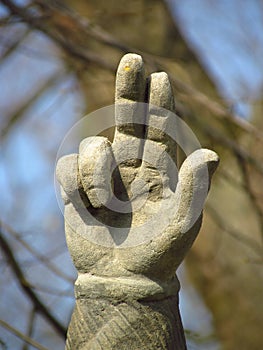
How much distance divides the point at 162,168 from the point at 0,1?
47.5 inches

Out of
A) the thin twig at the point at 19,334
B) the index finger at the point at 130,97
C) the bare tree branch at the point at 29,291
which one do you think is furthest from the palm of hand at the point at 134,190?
the bare tree branch at the point at 29,291

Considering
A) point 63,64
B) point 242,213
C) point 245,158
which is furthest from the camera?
point 242,213

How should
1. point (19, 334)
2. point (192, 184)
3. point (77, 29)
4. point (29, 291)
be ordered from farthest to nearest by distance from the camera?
point (77, 29) → point (29, 291) → point (19, 334) → point (192, 184)

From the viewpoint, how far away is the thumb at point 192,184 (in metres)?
1.24

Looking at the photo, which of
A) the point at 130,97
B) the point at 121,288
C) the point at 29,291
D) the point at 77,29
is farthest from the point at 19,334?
the point at 77,29

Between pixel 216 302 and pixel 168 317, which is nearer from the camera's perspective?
pixel 168 317

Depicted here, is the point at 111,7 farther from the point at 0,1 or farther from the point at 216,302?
the point at 216,302

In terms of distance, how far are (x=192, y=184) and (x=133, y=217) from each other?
121mm

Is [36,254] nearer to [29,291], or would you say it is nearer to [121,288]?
[29,291]

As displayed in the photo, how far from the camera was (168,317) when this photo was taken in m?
1.28

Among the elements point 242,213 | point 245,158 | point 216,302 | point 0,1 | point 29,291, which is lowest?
point 216,302

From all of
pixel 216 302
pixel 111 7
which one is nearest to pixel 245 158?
pixel 111 7

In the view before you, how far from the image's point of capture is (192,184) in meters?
1.24

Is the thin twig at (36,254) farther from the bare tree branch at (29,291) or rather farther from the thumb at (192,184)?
the thumb at (192,184)
